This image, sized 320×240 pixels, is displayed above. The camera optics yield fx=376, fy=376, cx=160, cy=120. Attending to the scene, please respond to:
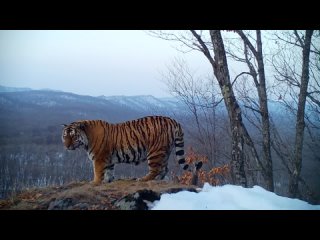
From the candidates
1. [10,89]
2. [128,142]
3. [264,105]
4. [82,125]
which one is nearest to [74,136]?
[82,125]

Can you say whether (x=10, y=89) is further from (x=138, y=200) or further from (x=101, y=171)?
(x=138, y=200)

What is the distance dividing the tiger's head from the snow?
1.35 meters

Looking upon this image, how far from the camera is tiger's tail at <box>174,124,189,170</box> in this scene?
16.7ft

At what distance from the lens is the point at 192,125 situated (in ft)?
21.1

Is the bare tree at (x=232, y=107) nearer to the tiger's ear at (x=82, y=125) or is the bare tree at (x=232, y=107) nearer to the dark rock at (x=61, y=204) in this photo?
the tiger's ear at (x=82, y=125)

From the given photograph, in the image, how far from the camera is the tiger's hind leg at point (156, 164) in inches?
202

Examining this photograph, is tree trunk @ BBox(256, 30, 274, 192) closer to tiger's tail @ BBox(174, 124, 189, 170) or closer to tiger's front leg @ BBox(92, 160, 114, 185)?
tiger's tail @ BBox(174, 124, 189, 170)

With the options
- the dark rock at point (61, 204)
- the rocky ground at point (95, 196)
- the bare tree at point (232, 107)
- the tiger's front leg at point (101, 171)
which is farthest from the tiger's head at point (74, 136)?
the bare tree at point (232, 107)

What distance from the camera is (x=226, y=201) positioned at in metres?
4.74

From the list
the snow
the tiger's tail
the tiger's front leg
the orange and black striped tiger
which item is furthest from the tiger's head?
the snow

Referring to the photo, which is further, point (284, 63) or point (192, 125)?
point (284, 63)
